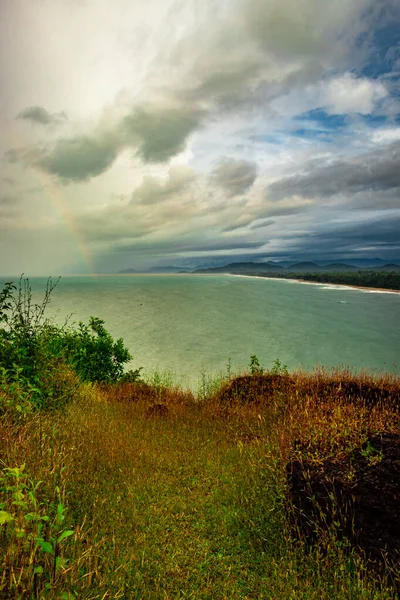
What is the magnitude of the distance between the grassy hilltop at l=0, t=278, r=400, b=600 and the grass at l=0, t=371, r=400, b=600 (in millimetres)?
24

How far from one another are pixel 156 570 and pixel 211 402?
807 cm

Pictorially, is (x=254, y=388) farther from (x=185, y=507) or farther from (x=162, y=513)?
(x=162, y=513)

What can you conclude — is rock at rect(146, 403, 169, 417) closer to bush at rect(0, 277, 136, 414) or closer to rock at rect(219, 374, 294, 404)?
rock at rect(219, 374, 294, 404)

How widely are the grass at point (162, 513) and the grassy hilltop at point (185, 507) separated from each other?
24 mm

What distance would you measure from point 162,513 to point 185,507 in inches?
16.7

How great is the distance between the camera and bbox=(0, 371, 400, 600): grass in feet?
11.3

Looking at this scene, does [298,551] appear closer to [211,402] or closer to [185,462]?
[185,462]

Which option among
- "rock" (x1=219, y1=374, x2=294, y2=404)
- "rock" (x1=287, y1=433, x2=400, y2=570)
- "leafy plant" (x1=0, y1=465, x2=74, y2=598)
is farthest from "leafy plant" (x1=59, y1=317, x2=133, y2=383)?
"leafy plant" (x1=0, y1=465, x2=74, y2=598)

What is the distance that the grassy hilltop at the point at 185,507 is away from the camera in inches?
146

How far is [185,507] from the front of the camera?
586cm

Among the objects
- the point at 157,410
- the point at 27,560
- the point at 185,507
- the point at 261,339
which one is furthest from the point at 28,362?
the point at 261,339

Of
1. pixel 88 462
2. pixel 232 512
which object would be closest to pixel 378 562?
pixel 232 512

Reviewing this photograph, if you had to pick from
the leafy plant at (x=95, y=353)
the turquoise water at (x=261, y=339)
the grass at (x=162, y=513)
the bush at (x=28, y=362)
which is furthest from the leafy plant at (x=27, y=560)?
the turquoise water at (x=261, y=339)

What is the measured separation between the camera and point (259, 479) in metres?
6.28
